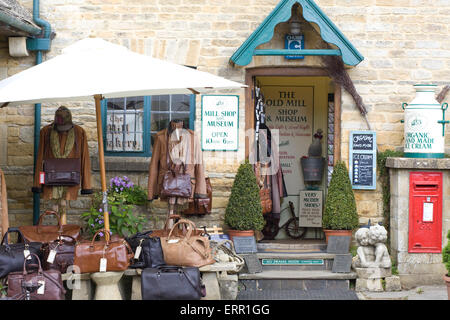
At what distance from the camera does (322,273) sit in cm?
870

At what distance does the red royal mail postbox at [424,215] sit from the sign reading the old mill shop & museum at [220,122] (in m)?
2.27

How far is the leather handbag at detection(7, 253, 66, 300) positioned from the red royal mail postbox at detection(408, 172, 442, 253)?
432 cm

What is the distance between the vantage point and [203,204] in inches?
348

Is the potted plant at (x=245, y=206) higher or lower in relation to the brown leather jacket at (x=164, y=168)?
lower

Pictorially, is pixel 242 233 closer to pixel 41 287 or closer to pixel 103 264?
pixel 103 264

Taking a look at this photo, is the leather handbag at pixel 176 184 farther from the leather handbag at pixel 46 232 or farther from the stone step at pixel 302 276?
the stone step at pixel 302 276

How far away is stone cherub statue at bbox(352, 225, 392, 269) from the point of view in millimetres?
8438

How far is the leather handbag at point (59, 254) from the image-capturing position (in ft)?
22.4

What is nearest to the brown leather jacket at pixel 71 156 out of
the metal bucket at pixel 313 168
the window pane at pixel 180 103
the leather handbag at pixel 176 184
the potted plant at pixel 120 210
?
the potted plant at pixel 120 210

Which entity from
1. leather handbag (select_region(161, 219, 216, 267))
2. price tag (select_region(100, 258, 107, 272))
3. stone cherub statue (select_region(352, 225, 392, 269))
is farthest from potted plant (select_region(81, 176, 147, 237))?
stone cherub statue (select_region(352, 225, 392, 269))

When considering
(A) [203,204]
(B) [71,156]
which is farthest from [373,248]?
(B) [71,156]

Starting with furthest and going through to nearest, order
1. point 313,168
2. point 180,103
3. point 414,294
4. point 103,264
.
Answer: point 313,168, point 180,103, point 414,294, point 103,264

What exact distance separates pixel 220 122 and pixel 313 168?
1968mm
